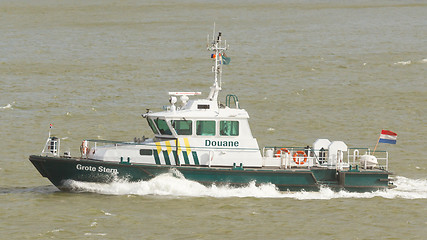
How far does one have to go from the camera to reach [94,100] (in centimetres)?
4588

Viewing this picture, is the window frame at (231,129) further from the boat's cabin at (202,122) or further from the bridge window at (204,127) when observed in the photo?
the bridge window at (204,127)

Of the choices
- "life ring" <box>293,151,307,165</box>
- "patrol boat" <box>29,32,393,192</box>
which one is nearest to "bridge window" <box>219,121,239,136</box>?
"patrol boat" <box>29,32,393,192</box>

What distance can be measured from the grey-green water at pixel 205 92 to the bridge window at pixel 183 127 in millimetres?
1640

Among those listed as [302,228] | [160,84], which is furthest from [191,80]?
[302,228]

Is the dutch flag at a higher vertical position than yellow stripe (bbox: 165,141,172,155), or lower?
higher

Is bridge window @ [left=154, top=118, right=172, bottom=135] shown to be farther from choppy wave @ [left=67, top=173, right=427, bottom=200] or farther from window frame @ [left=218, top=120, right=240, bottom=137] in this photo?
window frame @ [left=218, top=120, right=240, bottom=137]

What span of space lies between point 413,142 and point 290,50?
27.9 metres

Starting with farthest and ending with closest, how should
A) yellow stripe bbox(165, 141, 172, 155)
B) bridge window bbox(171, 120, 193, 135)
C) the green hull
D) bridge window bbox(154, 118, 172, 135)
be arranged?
1. bridge window bbox(154, 118, 172, 135)
2. bridge window bbox(171, 120, 193, 135)
3. yellow stripe bbox(165, 141, 172, 155)
4. the green hull

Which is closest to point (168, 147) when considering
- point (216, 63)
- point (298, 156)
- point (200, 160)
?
point (200, 160)

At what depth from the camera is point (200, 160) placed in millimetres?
26250

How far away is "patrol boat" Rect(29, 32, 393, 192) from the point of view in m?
25.8

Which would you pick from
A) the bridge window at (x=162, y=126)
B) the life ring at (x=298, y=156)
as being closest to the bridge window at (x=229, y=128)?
the bridge window at (x=162, y=126)

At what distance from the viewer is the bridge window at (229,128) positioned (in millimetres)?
26344

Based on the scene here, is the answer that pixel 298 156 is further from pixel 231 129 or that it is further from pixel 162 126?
pixel 162 126
